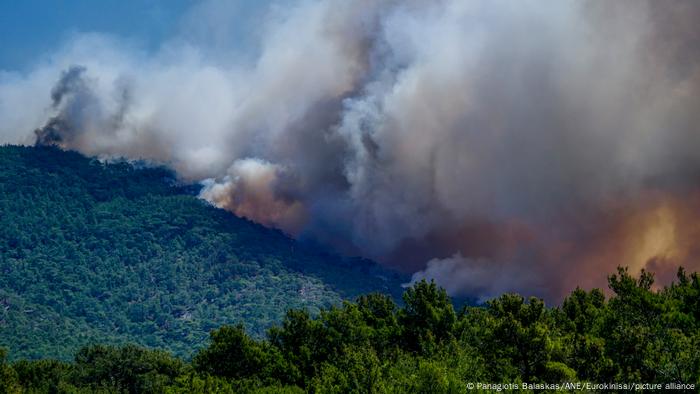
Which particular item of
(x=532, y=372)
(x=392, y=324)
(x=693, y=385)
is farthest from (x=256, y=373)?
(x=693, y=385)

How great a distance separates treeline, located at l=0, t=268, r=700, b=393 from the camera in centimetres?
6744

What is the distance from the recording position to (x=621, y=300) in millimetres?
88625

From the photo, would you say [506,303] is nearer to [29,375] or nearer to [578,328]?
[578,328]

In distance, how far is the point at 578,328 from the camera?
98812 mm

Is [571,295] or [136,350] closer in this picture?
[571,295]

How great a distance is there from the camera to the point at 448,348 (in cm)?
9812

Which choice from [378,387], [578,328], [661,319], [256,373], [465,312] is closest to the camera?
[378,387]

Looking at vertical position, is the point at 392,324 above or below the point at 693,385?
above

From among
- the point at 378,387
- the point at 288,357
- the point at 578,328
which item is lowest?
the point at 378,387

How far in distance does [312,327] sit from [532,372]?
5199 centimetres

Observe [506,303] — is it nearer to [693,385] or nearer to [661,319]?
[661,319]

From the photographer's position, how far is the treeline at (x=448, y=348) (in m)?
67.4

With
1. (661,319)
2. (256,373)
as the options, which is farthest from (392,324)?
(661,319)

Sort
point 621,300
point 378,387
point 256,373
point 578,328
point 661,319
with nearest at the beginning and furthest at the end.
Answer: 1. point 378,387
2. point 661,319
3. point 621,300
4. point 578,328
5. point 256,373
